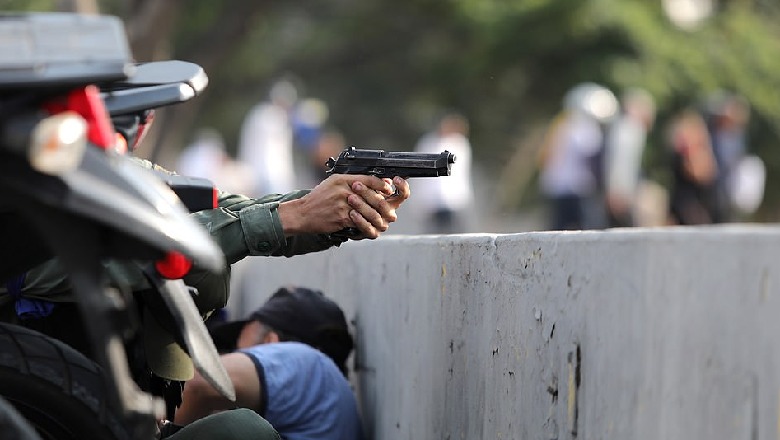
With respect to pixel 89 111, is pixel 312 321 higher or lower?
lower

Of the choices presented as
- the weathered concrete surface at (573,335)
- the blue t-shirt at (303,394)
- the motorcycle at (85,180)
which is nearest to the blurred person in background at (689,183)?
the weathered concrete surface at (573,335)

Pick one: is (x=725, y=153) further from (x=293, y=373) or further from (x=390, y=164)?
(x=390, y=164)

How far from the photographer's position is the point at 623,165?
1856 centimetres

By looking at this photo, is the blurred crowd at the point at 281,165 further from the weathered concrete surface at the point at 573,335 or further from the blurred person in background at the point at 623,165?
the weathered concrete surface at the point at 573,335

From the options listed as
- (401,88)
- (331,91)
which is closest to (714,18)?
(401,88)

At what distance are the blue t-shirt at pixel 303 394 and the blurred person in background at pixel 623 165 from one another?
1259 cm

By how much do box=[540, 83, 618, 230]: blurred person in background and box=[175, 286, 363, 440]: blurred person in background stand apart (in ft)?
39.2

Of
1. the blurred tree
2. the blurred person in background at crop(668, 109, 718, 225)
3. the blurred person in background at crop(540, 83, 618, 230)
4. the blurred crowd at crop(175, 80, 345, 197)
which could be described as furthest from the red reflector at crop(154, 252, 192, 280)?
the blurred tree

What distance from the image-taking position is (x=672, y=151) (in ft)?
62.7

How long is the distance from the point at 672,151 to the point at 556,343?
1523 centimetres

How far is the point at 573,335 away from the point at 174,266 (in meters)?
0.93

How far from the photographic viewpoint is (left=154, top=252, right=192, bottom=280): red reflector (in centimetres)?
367

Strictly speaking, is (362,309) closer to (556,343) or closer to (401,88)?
(556,343)

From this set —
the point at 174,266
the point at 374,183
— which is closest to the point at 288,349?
the point at 374,183
